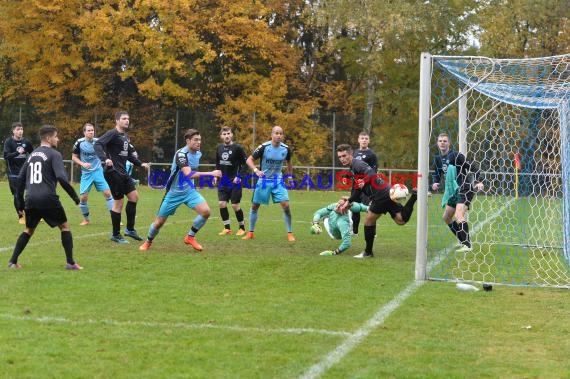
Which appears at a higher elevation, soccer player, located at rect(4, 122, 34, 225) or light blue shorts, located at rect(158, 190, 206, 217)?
soccer player, located at rect(4, 122, 34, 225)

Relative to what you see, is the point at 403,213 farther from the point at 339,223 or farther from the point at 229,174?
the point at 229,174

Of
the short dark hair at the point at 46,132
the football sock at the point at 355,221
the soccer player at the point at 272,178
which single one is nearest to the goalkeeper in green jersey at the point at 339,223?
the soccer player at the point at 272,178

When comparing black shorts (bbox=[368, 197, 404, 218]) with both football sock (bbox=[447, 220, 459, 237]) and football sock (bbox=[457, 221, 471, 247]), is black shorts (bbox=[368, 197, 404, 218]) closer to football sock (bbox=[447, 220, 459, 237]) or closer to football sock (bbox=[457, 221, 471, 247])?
football sock (bbox=[457, 221, 471, 247])

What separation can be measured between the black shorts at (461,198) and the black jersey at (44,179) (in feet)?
18.9

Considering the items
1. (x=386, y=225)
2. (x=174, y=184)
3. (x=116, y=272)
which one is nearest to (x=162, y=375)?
(x=116, y=272)

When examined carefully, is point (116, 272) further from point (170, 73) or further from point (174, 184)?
point (170, 73)

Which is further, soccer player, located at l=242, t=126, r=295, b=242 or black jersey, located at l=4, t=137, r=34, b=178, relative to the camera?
black jersey, located at l=4, t=137, r=34, b=178

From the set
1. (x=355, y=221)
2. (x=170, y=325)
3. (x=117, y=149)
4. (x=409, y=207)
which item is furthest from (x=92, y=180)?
(x=170, y=325)

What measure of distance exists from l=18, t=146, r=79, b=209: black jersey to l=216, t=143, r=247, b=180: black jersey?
5.50 m

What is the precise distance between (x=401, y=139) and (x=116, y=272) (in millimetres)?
24390

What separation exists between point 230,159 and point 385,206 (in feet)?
14.6

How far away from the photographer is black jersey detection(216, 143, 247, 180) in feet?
48.1

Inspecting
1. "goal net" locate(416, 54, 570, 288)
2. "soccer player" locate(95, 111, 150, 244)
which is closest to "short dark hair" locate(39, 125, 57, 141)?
"soccer player" locate(95, 111, 150, 244)

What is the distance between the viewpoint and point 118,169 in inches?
505
